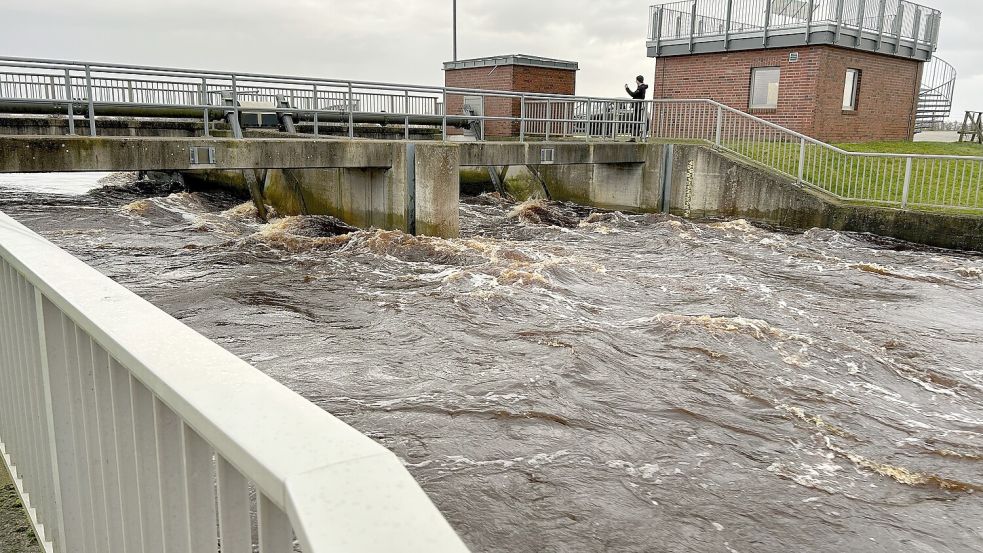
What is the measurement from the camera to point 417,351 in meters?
A: 7.59

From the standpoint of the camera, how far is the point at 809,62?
69.5 feet

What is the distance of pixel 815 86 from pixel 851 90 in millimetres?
2528

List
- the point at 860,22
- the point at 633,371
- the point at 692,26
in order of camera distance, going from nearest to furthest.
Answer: the point at 633,371
the point at 860,22
the point at 692,26

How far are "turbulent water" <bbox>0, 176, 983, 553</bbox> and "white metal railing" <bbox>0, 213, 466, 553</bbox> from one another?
2640 mm

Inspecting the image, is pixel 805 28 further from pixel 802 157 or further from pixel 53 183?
pixel 53 183

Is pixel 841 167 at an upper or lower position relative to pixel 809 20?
lower

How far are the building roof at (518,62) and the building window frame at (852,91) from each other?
32.5 ft

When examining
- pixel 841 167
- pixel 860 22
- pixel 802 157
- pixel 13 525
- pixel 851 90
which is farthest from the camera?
pixel 851 90

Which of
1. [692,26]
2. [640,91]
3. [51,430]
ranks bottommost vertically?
[51,430]

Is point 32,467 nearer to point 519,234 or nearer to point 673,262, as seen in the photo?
point 673,262

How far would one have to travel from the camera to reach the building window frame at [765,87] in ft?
72.7

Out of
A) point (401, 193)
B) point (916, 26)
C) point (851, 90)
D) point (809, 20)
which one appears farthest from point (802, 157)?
point (916, 26)

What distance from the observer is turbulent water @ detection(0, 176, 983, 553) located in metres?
4.68

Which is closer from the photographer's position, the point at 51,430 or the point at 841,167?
the point at 51,430
